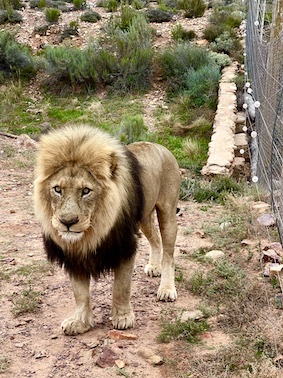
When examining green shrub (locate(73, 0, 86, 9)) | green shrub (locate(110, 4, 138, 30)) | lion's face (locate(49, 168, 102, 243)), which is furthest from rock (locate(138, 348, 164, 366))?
green shrub (locate(73, 0, 86, 9))

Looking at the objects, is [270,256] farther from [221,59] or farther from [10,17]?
[10,17]

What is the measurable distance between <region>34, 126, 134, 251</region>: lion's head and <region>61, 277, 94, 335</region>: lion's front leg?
0.38m

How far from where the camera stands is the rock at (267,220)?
6106mm

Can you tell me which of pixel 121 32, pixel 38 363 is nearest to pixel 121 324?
pixel 38 363

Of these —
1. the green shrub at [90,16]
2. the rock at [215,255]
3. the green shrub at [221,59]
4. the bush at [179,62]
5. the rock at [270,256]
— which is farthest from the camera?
the green shrub at [90,16]

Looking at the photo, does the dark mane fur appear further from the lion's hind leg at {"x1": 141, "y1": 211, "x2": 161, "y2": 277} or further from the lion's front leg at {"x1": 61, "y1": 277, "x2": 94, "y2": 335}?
the lion's hind leg at {"x1": 141, "y1": 211, "x2": 161, "y2": 277}

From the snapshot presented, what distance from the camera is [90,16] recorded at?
19.1m

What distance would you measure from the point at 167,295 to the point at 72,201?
1537 millimetres

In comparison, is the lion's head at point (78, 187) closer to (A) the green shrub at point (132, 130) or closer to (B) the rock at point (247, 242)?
(B) the rock at point (247, 242)

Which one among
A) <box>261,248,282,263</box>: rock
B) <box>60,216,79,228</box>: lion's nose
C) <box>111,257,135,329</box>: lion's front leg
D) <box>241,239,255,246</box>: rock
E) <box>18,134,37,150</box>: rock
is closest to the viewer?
<box>60,216,79,228</box>: lion's nose

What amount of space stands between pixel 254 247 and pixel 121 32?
11.7 m

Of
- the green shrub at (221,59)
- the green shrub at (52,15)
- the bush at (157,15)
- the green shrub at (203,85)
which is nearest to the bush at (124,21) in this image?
the bush at (157,15)

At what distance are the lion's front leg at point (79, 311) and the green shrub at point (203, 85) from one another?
9.77 metres

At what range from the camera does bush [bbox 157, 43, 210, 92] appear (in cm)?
1481
